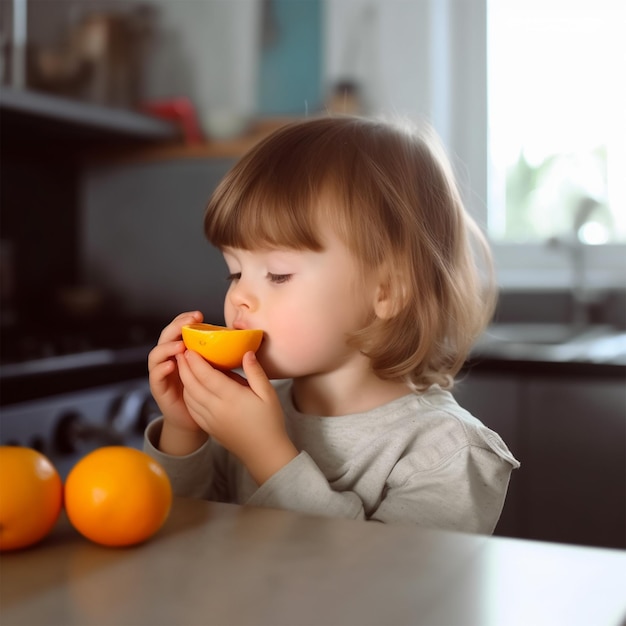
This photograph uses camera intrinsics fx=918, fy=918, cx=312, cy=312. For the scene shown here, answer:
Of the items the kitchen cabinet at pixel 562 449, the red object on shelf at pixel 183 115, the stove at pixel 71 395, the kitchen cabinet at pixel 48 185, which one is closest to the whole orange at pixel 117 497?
the stove at pixel 71 395

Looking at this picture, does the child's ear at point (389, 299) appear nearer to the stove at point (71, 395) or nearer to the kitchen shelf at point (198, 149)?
the stove at point (71, 395)

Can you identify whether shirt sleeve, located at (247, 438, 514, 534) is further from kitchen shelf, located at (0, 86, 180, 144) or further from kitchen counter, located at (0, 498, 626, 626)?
kitchen shelf, located at (0, 86, 180, 144)

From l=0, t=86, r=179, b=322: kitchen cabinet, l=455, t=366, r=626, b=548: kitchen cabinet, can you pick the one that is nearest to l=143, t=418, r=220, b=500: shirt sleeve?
l=455, t=366, r=626, b=548: kitchen cabinet

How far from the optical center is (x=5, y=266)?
228 cm

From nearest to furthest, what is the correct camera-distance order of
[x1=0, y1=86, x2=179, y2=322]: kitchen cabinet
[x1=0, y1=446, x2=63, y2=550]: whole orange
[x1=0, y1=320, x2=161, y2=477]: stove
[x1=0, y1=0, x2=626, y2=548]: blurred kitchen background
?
1. [x1=0, y1=446, x2=63, y2=550]: whole orange
2. [x1=0, y1=320, x2=161, y2=477]: stove
3. [x1=0, y1=86, x2=179, y2=322]: kitchen cabinet
4. [x1=0, y1=0, x2=626, y2=548]: blurred kitchen background

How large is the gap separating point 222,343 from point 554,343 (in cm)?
154

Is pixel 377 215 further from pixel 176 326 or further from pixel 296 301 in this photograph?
pixel 176 326

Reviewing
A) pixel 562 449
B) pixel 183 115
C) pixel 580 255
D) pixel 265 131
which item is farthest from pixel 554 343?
pixel 183 115

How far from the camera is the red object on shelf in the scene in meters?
2.46

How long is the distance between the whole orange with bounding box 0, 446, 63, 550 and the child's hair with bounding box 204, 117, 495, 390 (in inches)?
13.5

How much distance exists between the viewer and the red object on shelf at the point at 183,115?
2457 millimetres

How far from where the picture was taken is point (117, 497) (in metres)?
0.61

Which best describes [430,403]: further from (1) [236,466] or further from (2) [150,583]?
(2) [150,583]

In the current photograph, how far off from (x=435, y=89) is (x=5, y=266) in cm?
121
